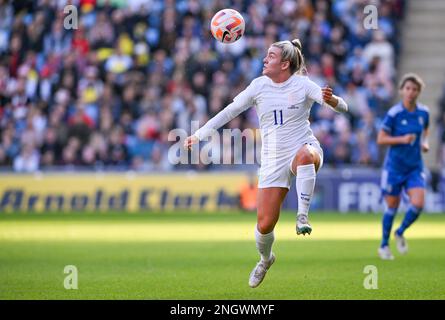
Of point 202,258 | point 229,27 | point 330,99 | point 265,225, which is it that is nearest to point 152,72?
point 202,258

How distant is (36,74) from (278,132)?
18.9m

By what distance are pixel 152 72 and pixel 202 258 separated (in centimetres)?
1396

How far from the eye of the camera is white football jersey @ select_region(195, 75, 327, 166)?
35.6ft

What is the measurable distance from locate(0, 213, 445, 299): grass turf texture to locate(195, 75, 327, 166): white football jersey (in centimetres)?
150

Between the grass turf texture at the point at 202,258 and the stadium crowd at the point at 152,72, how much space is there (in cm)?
352

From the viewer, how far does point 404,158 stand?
49.0 ft

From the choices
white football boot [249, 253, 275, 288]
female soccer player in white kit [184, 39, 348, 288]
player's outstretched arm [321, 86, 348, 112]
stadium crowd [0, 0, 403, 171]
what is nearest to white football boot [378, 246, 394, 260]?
white football boot [249, 253, 275, 288]

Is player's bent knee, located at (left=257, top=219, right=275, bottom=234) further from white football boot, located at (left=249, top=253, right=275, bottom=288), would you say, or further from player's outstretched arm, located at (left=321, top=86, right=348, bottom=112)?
player's outstretched arm, located at (left=321, top=86, right=348, bottom=112)

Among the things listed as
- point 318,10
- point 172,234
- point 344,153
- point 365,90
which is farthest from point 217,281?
point 318,10

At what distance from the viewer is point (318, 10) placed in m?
29.2

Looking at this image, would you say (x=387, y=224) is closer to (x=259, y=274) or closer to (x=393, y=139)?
(x=393, y=139)

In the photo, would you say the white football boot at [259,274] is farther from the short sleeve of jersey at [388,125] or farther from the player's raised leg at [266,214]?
the short sleeve of jersey at [388,125]

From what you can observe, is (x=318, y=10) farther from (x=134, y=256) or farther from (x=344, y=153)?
(x=134, y=256)

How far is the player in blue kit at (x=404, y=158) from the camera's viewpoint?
1474 cm
